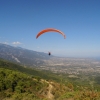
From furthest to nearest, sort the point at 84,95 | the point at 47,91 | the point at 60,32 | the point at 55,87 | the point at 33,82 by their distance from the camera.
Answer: the point at 33,82, the point at 55,87, the point at 47,91, the point at 84,95, the point at 60,32

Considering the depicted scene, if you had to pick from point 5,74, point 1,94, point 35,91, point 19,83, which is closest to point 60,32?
point 1,94

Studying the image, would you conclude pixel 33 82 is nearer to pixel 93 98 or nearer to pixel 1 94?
pixel 1 94

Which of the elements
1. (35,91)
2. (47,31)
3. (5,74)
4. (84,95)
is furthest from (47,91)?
(47,31)

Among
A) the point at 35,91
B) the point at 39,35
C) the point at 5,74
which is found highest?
the point at 39,35

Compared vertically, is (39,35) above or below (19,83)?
above

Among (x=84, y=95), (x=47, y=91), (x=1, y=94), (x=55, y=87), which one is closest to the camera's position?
(x=84, y=95)

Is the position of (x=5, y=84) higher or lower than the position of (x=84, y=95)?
lower

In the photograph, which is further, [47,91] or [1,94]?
[47,91]

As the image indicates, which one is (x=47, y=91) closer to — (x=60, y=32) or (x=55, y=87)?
(x=55, y=87)

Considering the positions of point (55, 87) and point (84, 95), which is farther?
point (55, 87)
